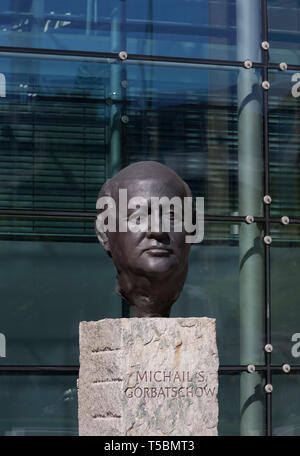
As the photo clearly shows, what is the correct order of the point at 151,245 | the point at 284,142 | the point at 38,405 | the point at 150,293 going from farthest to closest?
the point at 284,142 → the point at 38,405 → the point at 150,293 → the point at 151,245

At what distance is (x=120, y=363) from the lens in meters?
9.80

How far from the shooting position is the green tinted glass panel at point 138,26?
13.1 meters

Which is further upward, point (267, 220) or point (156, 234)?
point (267, 220)

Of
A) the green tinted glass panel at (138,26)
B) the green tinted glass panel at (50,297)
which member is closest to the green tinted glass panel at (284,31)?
the green tinted glass panel at (138,26)

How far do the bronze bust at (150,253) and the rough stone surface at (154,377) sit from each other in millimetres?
399

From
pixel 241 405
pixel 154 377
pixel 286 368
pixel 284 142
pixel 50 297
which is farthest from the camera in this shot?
pixel 284 142

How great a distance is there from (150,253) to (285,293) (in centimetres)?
343

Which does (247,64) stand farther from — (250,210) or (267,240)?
(267,240)

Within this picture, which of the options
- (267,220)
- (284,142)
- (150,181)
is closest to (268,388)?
(267,220)

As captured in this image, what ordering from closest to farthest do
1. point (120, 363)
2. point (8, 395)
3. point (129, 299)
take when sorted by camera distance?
1. point (120, 363)
2. point (129, 299)
3. point (8, 395)

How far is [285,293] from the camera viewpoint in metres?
13.4

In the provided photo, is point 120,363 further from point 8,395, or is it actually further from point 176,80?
point 176,80
